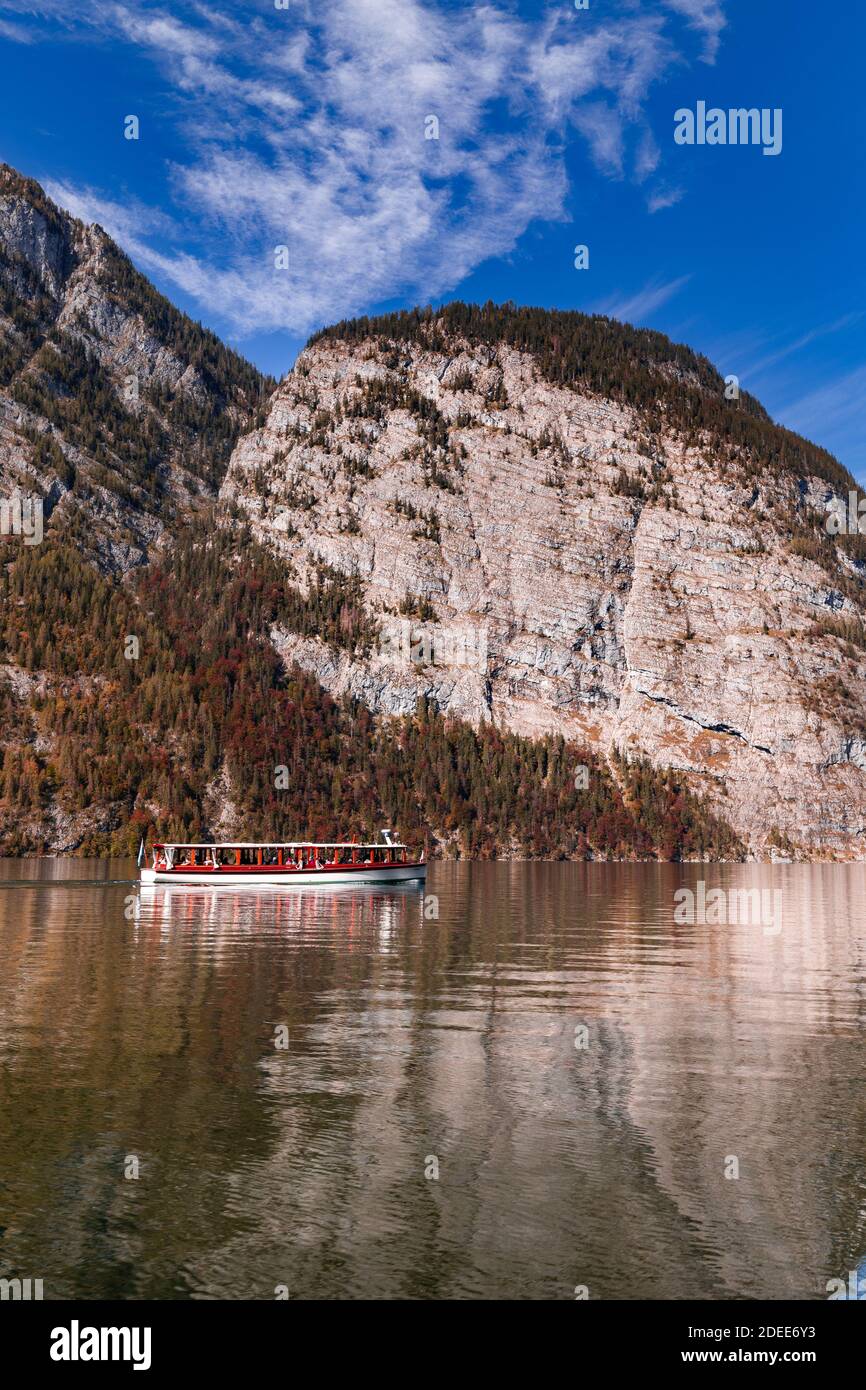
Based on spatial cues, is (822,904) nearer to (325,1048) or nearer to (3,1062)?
(325,1048)

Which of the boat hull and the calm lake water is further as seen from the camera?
the boat hull

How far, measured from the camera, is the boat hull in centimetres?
14550

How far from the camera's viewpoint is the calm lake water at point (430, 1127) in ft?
73.4

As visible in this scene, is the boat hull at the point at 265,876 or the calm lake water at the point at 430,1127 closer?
the calm lake water at the point at 430,1127

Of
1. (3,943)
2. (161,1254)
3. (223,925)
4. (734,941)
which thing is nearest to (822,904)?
(734,941)

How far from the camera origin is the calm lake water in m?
22.4

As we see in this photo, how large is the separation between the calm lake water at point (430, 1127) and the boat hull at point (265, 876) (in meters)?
77.1

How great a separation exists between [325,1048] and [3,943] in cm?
4323

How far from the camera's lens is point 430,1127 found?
103 feet

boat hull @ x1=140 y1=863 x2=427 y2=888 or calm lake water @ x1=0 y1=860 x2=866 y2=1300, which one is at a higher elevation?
boat hull @ x1=140 y1=863 x2=427 y2=888

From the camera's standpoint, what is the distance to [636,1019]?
4859 cm

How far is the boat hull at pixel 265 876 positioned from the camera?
14550cm

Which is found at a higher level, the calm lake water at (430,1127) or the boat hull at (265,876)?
the boat hull at (265,876)

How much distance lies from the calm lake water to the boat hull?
7710cm
